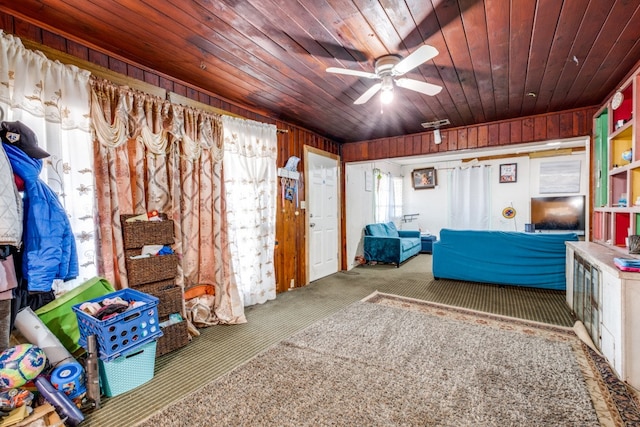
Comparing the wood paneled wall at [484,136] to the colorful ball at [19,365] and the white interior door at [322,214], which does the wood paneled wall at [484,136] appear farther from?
the colorful ball at [19,365]

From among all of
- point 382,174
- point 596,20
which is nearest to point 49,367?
point 596,20

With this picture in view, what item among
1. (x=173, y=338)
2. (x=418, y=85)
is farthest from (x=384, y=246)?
(x=173, y=338)

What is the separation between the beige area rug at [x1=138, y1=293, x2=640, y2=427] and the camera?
1.58 metres

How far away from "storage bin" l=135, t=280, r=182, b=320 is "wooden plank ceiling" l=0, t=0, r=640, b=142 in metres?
1.81

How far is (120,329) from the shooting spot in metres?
1.79

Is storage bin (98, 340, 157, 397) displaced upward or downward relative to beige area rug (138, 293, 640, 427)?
upward

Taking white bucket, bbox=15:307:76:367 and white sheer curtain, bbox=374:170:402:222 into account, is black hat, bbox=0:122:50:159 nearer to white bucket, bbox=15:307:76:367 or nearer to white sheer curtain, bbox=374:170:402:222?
white bucket, bbox=15:307:76:367

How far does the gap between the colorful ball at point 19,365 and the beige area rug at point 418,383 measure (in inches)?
25.5

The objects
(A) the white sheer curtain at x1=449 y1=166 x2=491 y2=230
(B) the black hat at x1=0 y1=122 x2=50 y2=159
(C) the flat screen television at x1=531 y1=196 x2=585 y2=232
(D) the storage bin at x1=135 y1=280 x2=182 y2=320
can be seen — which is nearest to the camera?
(B) the black hat at x1=0 y1=122 x2=50 y2=159

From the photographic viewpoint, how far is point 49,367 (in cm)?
168

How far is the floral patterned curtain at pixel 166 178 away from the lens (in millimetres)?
2182

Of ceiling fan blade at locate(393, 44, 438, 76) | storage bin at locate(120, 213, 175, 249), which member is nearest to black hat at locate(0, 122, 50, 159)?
storage bin at locate(120, 213, 175, 249)

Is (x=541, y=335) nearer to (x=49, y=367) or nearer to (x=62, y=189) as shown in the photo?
(x=49, y=367)

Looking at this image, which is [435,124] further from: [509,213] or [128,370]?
[128,370]
